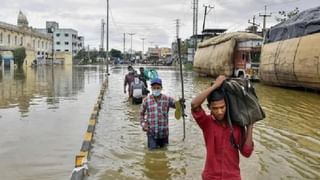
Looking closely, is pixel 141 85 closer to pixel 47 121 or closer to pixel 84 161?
pixel 47 121

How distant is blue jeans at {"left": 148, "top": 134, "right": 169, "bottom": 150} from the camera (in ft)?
25.7

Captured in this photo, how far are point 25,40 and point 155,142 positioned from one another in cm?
8301

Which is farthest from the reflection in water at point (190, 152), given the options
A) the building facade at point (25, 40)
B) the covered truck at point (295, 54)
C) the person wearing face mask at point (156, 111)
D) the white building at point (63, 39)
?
the white building at point (63, 39)

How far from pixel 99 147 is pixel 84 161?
1918mm

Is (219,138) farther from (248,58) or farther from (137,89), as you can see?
(248,58)

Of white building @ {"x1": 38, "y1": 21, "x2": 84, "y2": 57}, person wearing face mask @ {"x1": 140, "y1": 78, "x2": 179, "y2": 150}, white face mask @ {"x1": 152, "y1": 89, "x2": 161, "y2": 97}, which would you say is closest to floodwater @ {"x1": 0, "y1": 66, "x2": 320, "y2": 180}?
person wearing face mask @ {"x1": 140, "y1": 78, "x2": 179, "y2": 150}

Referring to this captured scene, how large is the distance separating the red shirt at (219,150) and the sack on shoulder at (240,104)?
11cm

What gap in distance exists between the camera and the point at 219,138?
3.74 m

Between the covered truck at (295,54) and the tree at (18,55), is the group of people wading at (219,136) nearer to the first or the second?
the covered truck at (295,54)

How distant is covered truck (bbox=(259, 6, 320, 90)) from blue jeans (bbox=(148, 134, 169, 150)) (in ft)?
37.6

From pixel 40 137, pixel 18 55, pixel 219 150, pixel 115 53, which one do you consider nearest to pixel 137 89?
pixel 40 137

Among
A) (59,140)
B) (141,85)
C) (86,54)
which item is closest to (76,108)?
(141,85)

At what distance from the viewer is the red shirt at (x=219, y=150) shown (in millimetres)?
3699

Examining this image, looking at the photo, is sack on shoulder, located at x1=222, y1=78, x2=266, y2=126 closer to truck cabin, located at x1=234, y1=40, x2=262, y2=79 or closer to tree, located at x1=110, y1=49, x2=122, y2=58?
truck cabin, located at x1=234, y1=40, x2=262, y2=79
